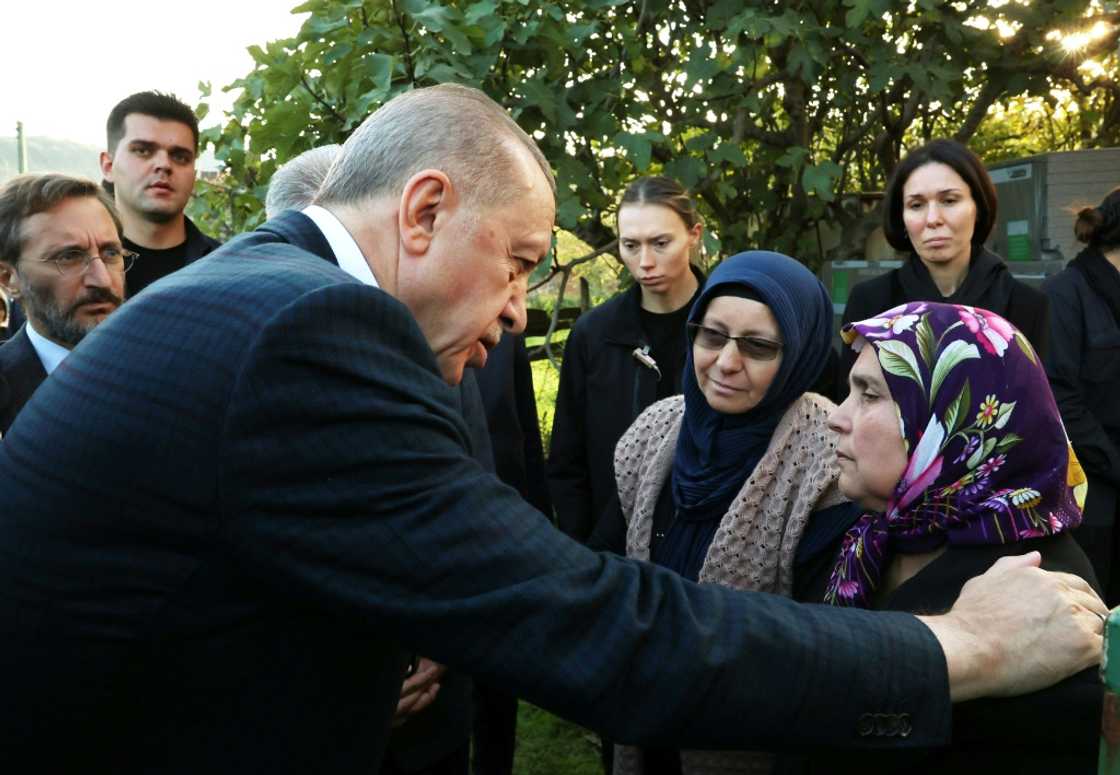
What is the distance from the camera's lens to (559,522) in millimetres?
4105

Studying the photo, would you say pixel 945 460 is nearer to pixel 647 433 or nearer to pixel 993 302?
pixel 647 433

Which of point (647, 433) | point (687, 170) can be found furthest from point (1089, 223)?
point (647, 433)

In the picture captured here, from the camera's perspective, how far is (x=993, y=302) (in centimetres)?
404

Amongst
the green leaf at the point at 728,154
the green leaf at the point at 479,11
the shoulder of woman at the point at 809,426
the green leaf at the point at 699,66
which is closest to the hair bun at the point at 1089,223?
the green leaf at the point at 728,154

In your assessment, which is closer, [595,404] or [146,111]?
[595,404]

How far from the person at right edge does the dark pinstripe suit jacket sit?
3.21 meters

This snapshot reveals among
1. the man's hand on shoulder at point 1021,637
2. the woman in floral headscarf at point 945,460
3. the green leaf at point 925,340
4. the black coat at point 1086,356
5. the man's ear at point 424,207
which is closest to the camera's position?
the man's hand on shoulder at point 1021,637

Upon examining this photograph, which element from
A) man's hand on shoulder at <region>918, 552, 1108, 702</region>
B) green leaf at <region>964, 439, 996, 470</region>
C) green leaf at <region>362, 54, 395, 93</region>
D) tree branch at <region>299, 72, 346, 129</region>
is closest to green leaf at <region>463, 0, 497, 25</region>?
green leaf at <region>362, 54, 395, 93</region>

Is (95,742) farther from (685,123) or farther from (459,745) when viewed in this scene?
(685,123)

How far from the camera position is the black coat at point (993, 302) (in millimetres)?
4051

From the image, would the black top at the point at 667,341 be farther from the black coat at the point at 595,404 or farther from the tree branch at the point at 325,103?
the tree branch at the point at 325,103

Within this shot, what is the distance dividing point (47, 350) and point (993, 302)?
3.23 metres

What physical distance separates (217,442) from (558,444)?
2898 mm

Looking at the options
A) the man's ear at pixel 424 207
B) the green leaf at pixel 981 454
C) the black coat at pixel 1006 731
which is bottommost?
the black coat at pixel 1006 731
